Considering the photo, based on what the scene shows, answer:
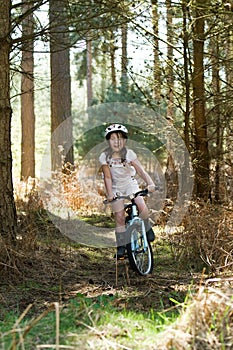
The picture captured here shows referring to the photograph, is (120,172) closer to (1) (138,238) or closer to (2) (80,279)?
(1) (138,238)

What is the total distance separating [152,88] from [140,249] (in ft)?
12.6

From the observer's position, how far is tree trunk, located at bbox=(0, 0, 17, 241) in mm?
6480

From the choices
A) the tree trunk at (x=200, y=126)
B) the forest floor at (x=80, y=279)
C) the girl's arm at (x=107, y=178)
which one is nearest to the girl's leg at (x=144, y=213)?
the girl's arm at (x=107, y=178)

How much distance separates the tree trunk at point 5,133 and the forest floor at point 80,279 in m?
0.35

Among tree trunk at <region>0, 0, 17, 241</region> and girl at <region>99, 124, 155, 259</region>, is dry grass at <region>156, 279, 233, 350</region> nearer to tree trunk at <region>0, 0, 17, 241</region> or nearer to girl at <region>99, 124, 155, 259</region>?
girl at <region>99, 124, 155, 259</region>

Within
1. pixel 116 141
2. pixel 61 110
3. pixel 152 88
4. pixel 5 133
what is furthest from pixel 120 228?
pixel 61 110

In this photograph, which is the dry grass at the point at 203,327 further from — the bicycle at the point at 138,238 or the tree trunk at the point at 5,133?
the tree trunk at the point at 5,133

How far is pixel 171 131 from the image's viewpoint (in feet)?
31.4

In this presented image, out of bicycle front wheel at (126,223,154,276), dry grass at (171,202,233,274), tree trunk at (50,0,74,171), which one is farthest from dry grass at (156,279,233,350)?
tree trunk at (50,0,74,171)

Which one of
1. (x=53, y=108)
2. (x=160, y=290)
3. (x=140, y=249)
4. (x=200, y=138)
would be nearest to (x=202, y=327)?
(x=160, y=290)

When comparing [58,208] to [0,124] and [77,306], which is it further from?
[77,306]

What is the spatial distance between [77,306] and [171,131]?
18.8 ft

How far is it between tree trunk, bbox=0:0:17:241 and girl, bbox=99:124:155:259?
1128mm

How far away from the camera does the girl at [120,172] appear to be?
21.8ft
